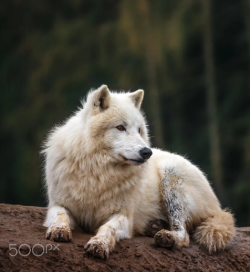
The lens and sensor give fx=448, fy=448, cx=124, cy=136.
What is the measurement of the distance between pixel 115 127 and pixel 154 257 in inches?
48.5

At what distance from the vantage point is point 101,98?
433cm

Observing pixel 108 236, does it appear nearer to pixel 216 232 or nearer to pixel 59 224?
pixel 59 224

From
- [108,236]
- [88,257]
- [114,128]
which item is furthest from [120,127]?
[88,257]

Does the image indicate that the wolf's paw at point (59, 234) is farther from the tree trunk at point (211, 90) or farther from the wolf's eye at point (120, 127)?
the tree trunk at point (211, 90)

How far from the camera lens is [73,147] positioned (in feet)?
14.0

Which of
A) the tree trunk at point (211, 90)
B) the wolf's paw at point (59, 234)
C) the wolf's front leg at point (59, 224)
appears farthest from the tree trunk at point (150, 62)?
the wolf's paw at point (59, 234)

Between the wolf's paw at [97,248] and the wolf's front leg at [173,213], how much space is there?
663 millimetres

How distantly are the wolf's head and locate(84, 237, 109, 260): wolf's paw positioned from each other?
2.67ft

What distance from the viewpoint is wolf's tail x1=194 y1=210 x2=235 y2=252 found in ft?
14.6

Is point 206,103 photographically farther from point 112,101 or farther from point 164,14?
point 112,101

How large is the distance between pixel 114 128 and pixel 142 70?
1012cm

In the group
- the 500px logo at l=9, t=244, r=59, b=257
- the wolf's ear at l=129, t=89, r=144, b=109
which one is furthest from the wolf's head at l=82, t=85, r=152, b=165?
the 500px logo at l=9, t=244, r=59, b=257

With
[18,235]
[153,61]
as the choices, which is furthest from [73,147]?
[153,61]

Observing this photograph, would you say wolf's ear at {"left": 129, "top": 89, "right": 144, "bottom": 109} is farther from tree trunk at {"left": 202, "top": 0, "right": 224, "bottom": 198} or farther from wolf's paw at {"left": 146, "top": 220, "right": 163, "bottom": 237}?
tree trunk at {"left": 202, "top": 0, "right": 224, "bottom": 198}
